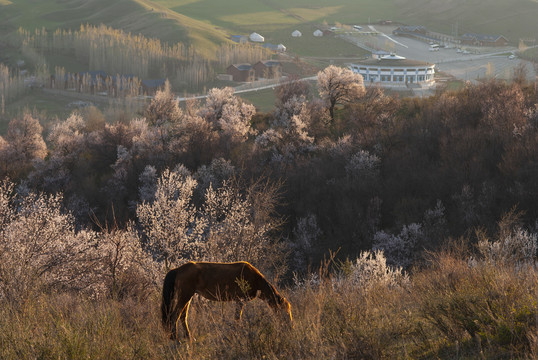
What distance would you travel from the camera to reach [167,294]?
6902 millimetres

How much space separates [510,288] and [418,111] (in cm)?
4762

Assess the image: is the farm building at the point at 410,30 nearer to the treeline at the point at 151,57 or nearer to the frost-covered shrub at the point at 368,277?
the treeline at the point at 151,57

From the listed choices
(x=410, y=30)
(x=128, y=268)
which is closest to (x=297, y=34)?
(x=410, y=30)

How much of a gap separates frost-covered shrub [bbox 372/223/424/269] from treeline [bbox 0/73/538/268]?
94 millimetres

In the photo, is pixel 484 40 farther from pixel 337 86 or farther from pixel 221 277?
pixel 221 277

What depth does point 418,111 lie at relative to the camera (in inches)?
2078

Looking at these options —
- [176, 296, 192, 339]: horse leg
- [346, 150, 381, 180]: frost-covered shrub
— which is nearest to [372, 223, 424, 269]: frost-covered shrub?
[346, 150, 381, 180]: frost-covered shrub

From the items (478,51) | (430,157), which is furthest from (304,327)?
(478,51)

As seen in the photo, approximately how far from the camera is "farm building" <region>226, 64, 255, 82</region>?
116 meters

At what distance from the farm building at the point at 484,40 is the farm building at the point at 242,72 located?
65.7m

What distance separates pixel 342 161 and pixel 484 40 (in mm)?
118429

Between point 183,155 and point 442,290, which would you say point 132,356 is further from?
point 183,155

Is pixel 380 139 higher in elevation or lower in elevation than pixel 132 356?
lower

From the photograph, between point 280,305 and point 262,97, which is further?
point 262,97
